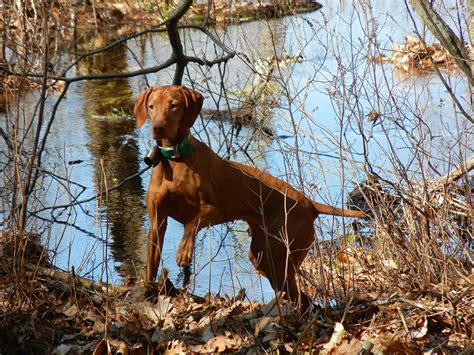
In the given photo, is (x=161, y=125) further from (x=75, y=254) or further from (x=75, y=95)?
(x=75, y=95)

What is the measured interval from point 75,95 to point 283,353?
841cm

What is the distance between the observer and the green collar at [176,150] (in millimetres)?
4520

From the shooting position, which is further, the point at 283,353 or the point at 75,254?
the point at 75,254

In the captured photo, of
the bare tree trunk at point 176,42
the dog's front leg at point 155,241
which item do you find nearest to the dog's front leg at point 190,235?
the dog's front leg at point 155,241

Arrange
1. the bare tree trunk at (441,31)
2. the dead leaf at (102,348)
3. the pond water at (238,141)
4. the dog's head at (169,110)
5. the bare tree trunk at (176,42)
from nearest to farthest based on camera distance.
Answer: the dead leaf at (102,348) < the dog's head at (169,110) < the bare tree trunk at (441,31) < the pond water at (238,141) < the bare tree trunk at (176,42)

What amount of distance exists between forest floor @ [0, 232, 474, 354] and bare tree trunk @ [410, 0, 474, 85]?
52.7 inches

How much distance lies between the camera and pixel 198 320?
4.65 metres

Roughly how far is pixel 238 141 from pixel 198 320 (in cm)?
459

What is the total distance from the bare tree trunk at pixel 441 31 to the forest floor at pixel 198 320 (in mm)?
1340

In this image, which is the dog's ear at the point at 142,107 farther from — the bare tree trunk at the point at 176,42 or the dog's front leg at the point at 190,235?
the bare tree trunk at the point at 176,42

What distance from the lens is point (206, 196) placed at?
4.56 meters

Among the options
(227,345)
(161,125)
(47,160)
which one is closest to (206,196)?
(161,125)

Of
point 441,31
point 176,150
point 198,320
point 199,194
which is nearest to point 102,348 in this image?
point 198,320

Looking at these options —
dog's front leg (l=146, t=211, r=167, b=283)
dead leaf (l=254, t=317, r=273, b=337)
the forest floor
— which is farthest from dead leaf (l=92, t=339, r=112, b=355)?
dead leaf (l=254, t=317, r=273, b=337)
